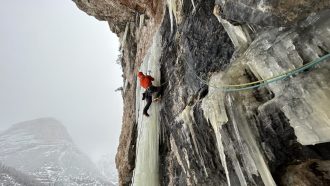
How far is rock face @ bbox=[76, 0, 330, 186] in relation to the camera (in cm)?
461

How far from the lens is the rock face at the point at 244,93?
4605 mm

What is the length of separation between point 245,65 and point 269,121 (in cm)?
111

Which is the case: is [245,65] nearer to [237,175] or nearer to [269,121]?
[269,121]

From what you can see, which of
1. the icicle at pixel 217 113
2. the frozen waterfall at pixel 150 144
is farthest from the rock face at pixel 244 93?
the frozen waterfall at pixel 150 144

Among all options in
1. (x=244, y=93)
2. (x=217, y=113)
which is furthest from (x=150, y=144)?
(x=244, y=93)

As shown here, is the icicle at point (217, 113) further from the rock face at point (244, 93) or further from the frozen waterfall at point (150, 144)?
the frozen waterfall at point (150, 144)

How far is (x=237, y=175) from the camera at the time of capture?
238 inches

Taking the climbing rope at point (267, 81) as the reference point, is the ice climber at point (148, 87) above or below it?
above

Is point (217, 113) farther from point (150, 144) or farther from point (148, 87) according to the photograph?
point (150, 144)

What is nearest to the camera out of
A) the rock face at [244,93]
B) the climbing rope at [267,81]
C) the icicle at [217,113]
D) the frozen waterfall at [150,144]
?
the climbing rope at [267,81]

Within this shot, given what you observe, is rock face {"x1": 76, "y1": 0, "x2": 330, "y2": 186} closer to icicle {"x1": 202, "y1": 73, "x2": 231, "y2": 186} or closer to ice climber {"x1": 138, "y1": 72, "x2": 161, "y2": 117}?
icicle {"x1": 202, "y1": 73, "x2": 231, "y2": 186}

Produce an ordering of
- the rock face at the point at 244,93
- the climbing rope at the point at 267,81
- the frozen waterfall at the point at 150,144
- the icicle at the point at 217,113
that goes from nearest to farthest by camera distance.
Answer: the climbing rope at the point at 267,81, the rock face at the point at 244,93, the icicle at the point at 217,113, the frozen waterfall at the point at 150,144

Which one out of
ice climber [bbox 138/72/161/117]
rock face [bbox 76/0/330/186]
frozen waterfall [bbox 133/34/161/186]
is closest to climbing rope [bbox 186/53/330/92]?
rock face [bbox 76/0/330/186]

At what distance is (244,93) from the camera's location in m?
5.81
